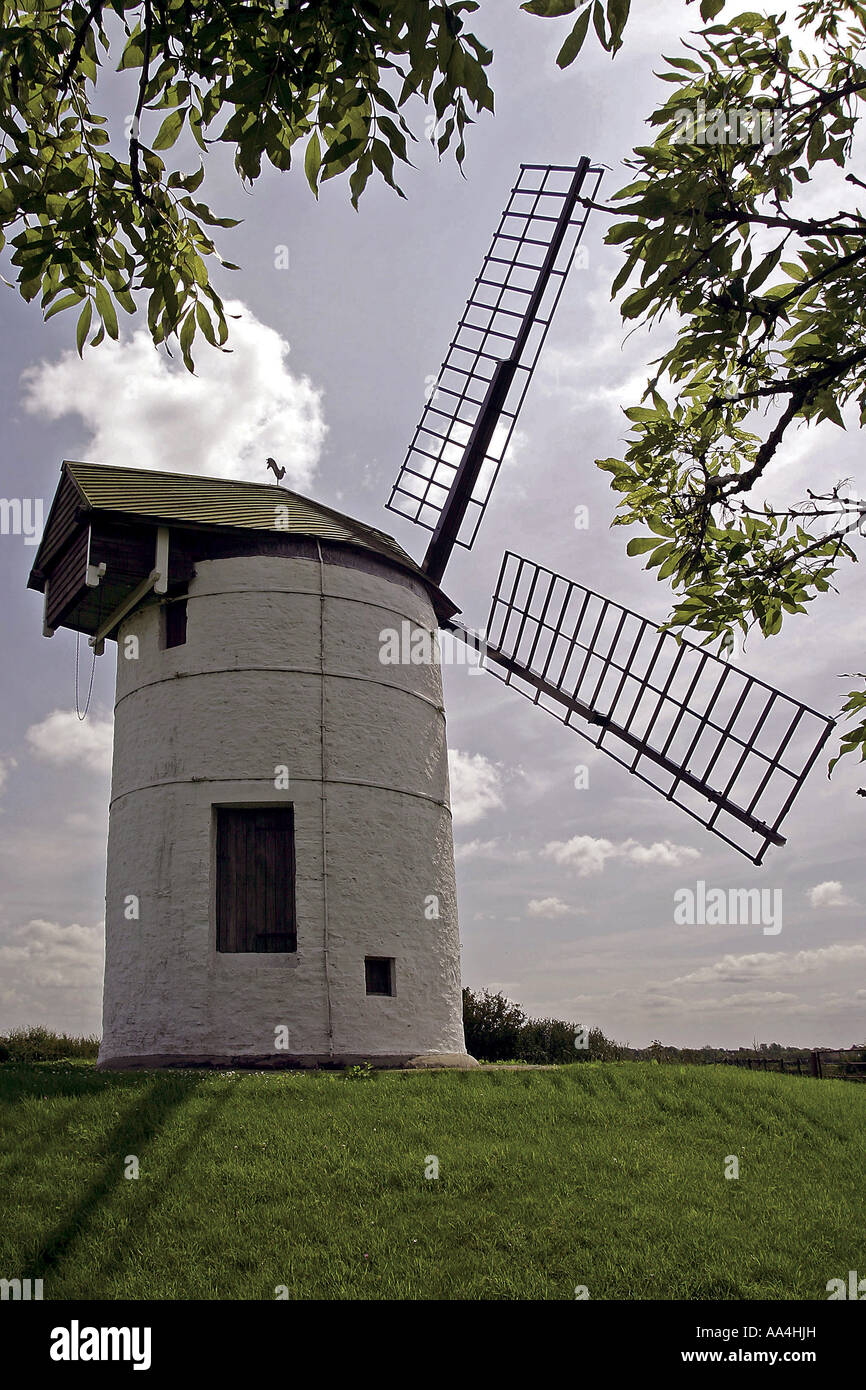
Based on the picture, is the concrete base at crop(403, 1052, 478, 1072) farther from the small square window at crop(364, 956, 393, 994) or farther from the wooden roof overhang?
the wooden roof overhang

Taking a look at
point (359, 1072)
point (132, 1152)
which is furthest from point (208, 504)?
point (132, 1152)

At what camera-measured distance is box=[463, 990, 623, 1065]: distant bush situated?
21.0m

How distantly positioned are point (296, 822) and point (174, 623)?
3.89 meters

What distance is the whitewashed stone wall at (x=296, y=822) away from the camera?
13.6 meters

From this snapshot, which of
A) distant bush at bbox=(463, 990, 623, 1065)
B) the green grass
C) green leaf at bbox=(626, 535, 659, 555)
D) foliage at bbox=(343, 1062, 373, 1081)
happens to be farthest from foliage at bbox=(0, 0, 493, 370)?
distant bush at bbox=(463, 990, 623, 1065)

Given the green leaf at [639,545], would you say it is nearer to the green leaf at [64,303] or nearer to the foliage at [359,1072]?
the green leaf at [64,303]

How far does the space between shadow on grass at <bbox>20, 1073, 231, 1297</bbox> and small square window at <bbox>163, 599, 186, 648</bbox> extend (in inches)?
256

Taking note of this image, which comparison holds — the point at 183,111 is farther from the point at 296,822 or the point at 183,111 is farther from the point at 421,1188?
the point at 296,822

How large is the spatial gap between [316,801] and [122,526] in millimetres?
5061

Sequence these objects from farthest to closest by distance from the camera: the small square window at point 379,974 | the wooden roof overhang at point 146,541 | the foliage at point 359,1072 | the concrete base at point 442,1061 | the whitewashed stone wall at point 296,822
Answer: the wooden roof overhang at point 146,541 < the small square window at point 379,974 < the concrete base at point 442,1061 < the whitewashed stone wall at point 296,822 < the foliage at point 359,1072

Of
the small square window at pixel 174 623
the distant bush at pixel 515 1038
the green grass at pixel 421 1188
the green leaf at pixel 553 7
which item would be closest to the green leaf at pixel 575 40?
the green leaf at pixel 553 7

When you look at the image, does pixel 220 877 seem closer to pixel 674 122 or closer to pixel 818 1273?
pixel 818 1273

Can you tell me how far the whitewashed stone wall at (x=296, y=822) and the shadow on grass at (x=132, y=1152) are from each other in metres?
1.88
